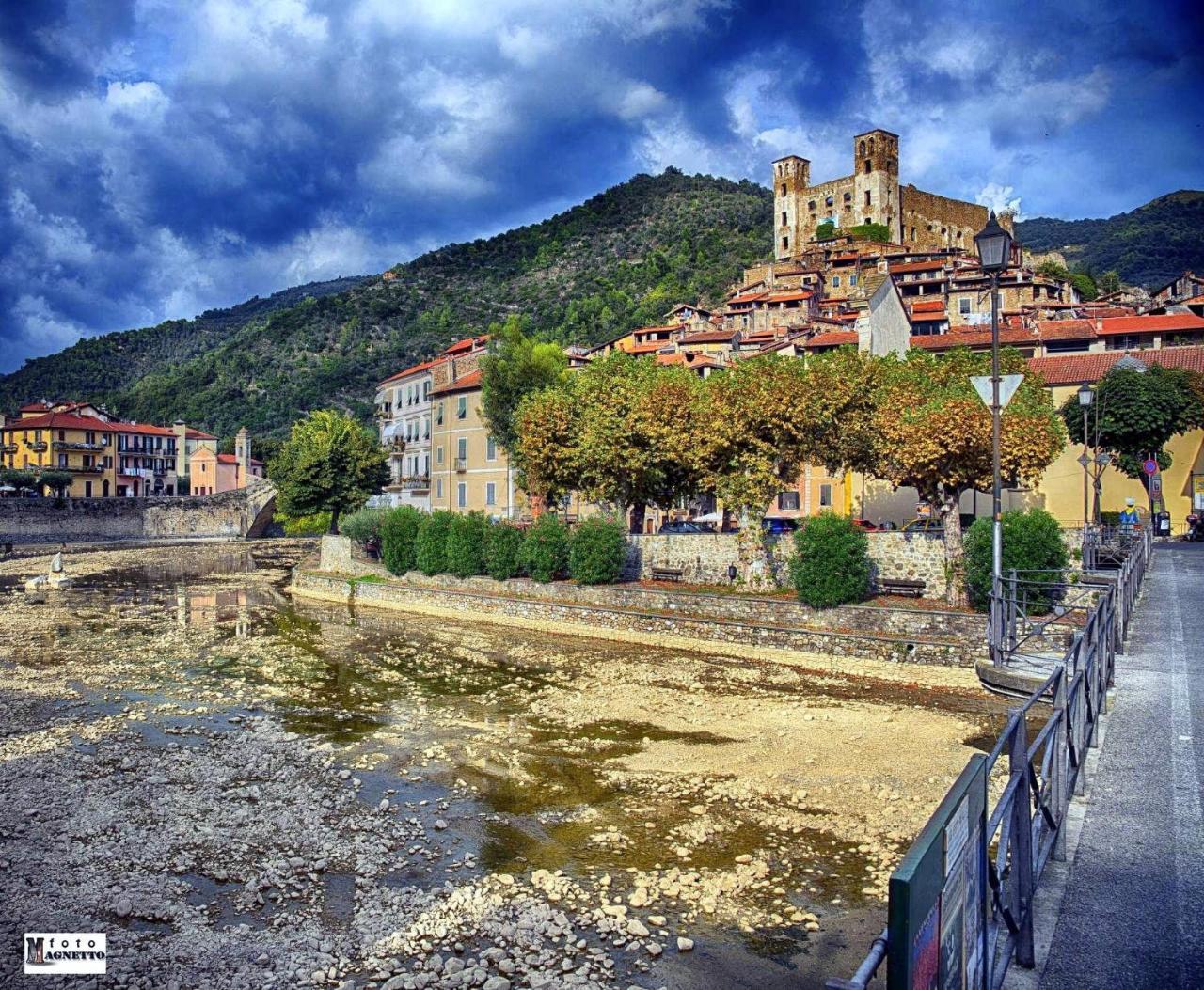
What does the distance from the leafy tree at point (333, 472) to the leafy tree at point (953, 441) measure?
4057 cm

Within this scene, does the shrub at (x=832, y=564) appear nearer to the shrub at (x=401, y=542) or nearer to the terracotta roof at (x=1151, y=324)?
the shrub at (x=401, y=542)

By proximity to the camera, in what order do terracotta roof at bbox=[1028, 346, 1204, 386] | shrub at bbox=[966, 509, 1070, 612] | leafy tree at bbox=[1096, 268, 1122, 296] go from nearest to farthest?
shrub at bbox=[966, 509, 1070, 612] < terracotta roof at bbox=[1028, 346, 1204, 386] < leafy tree at bbox=[1096, 268, 1122, 296]

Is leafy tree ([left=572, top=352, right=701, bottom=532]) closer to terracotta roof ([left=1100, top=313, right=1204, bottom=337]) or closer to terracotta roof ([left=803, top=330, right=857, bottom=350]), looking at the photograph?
terracotta roof ([left=803, top=330, right=857, bottom=350])

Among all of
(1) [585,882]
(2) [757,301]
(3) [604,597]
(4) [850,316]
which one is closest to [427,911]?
(1) [585,882]

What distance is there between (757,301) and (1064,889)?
9797 cm

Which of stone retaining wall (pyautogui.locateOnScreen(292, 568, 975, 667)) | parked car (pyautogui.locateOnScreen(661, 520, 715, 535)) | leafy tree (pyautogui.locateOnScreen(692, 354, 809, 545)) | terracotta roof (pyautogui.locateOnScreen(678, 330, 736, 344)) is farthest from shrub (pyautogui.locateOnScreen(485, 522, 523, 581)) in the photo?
terracotta roof (pyautogui.locateOnScreen(678, 330, 736, 344))

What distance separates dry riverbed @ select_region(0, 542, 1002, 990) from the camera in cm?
1041

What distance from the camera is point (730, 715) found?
21672mm

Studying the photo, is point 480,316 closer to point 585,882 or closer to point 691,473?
point 691,473

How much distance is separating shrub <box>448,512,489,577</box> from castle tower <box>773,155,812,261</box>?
11208 centimetres

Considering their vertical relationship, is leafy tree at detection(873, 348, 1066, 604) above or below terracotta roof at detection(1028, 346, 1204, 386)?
below

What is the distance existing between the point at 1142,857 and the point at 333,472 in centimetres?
5832

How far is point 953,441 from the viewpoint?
90.3ft

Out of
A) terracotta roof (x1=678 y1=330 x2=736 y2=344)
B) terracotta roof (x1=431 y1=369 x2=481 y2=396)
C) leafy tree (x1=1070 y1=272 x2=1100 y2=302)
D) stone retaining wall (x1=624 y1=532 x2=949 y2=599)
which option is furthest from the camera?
leafy tree (x1=1070 y1=272 x2=1100 y2=302)
